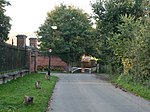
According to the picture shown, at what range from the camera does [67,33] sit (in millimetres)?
54938

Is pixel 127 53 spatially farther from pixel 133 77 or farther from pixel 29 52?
pixel 29 52

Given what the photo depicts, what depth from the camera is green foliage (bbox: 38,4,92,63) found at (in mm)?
54969

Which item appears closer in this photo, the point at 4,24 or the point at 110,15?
the point at 110,15

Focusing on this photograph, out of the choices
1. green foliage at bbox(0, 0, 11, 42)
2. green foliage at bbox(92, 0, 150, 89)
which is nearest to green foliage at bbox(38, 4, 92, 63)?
green foliage at bbox(0, 0, 11, 42)

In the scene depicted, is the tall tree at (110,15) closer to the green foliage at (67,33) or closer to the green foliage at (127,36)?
the green foliage at (127,36)

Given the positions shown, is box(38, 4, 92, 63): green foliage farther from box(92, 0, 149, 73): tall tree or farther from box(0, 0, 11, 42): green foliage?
box(92, 0, 149, 73): tall tree

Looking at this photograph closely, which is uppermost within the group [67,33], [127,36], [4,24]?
[67,33]

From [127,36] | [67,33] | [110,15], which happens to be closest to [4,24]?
[110,15]

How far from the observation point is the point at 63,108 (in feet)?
45.3

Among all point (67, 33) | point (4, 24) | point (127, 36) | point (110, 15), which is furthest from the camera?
point (67, 33)

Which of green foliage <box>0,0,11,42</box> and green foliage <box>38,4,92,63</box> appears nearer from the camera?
green foliage <box>0,0,11,42</box>

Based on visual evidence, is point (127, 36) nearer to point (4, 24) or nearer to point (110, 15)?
point (110, 15)

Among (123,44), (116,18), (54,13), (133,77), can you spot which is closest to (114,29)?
(116,18)

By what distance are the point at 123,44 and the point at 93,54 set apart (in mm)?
27957
